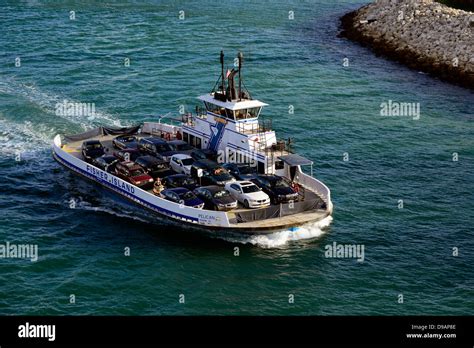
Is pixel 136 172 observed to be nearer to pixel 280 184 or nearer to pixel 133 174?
pixel 133 174

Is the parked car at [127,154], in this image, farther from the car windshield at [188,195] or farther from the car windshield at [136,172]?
the car windshield at [188,195]

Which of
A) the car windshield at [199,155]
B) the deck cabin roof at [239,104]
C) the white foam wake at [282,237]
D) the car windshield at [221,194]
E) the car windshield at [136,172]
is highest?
the deck cabin roof at [239,104]

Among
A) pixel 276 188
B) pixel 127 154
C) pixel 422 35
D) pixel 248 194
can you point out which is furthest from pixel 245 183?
pixel 422 35

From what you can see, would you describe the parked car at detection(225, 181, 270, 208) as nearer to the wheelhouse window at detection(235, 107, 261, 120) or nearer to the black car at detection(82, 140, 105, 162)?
the wheelhouse window at detection(235, 107, 261, 120)

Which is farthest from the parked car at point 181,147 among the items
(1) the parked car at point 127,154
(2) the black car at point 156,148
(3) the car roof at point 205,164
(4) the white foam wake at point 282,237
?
(4) the white foam wake at point 282,237
